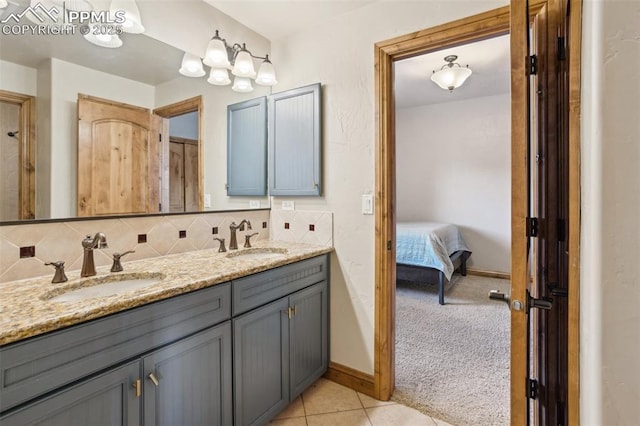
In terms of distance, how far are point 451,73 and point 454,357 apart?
2676mm

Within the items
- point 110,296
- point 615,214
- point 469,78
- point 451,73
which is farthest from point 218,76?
point 469,78

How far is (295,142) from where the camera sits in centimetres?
220

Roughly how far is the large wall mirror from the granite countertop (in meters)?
0.33

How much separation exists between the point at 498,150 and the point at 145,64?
14.5ft

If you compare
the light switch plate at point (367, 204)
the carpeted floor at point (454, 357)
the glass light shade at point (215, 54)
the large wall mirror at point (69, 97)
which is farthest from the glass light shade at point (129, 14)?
the carpeted floor at point (454, 357)

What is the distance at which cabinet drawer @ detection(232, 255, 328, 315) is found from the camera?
1425mm

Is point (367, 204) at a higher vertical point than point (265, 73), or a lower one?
lower

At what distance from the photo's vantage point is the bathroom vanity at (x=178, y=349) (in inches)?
33.2

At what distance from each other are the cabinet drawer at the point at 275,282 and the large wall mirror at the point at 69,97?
29.4 inches

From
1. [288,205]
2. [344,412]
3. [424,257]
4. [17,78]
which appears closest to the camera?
[17,78]

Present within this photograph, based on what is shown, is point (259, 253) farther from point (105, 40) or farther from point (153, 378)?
A: point (105, 40)

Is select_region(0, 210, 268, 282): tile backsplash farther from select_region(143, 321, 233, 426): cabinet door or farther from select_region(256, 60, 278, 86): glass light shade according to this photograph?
select_region(256, 60, 278, 86): glass light shade

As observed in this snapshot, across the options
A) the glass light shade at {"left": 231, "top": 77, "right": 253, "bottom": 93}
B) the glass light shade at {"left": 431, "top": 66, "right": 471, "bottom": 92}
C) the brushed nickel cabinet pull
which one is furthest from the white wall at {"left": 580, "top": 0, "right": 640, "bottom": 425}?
the glass light shade at {"left": 431, "top": 66, "right": 471, "bottom": 92}

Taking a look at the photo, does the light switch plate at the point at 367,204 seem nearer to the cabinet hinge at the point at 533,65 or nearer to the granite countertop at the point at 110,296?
the granite countertop at the point at 110,296
